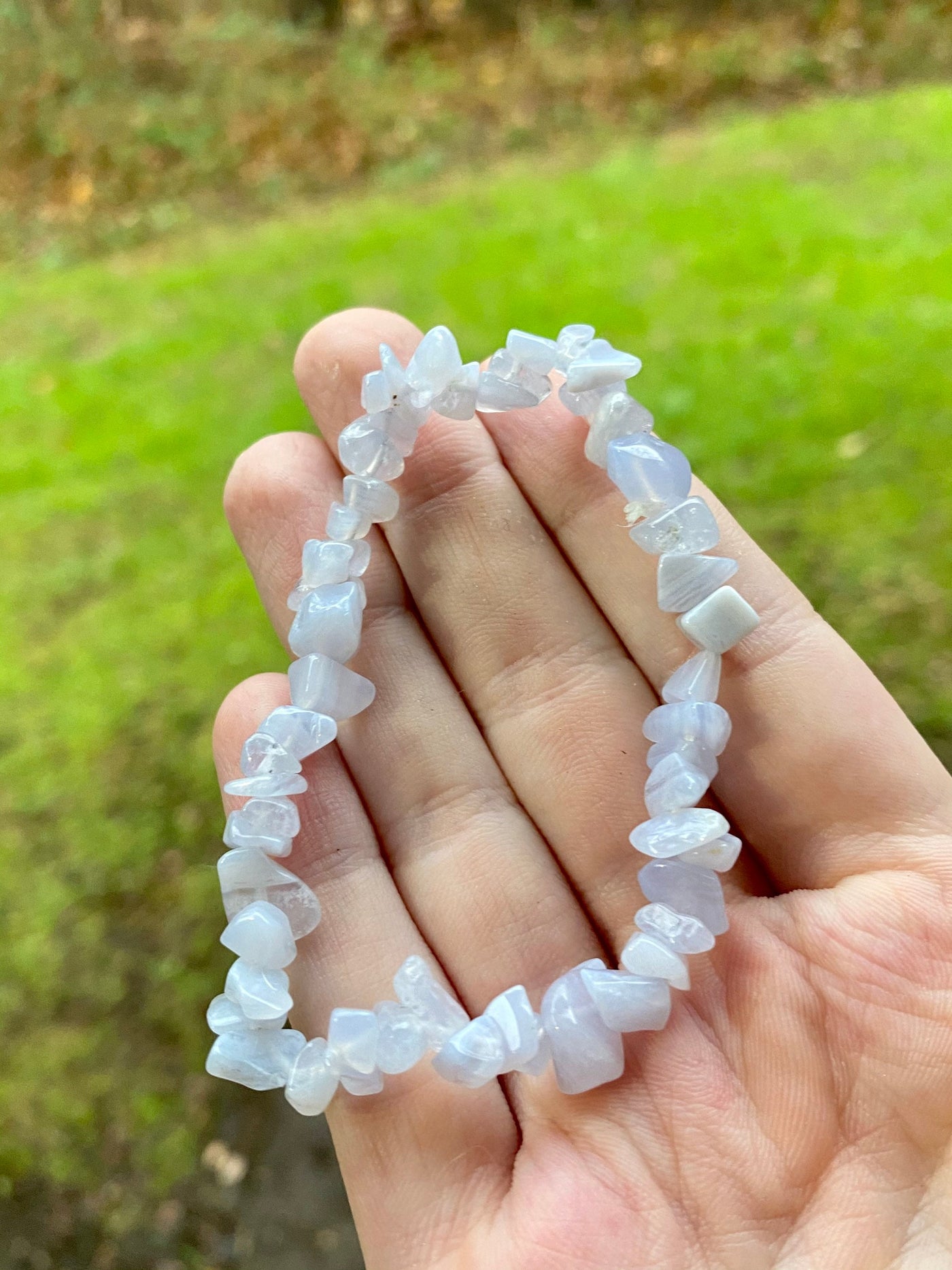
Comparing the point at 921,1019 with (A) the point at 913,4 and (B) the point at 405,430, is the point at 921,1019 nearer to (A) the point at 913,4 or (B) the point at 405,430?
(B) the point at 405,430

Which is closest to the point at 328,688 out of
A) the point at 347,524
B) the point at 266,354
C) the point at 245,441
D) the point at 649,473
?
the point at 347,524

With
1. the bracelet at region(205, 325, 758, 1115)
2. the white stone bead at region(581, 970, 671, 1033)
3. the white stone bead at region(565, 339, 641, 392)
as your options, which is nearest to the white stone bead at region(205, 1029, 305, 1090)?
the bracelet at region(205, 325, 758, 1115)

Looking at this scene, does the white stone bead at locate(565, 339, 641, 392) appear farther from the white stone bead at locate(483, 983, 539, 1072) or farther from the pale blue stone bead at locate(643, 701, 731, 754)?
the white stone bead at locate(483, 983, 539, 1072)

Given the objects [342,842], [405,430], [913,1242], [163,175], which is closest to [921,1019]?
[913,1242]

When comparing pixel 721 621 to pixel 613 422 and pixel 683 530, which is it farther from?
pixel 613 422

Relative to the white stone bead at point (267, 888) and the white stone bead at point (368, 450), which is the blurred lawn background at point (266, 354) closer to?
the white stone bead at point (267, 888)

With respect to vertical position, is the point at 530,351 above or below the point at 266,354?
below
